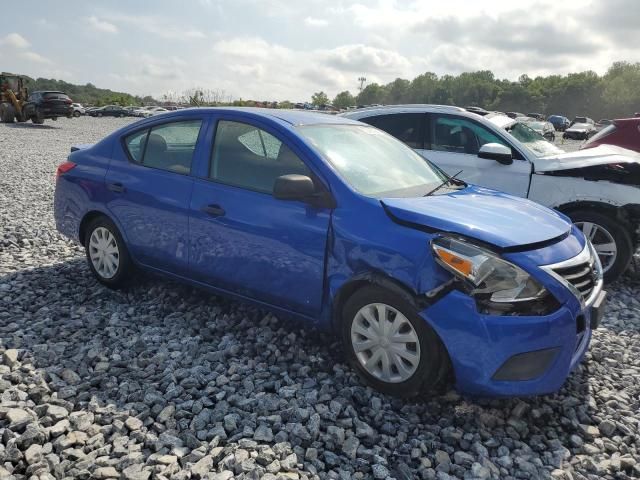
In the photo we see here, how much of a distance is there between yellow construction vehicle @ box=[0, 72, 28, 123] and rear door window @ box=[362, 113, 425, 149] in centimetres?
2786

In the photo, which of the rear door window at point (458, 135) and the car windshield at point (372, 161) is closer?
the car windshield at point (372, 161)

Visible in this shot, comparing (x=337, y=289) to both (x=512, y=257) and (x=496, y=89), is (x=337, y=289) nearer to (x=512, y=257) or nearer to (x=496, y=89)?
(x=512, y=257)

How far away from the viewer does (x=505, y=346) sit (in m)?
2.71

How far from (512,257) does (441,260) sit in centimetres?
37

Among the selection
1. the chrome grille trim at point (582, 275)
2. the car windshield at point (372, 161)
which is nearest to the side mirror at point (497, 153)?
the car windshield at point (372, 161)

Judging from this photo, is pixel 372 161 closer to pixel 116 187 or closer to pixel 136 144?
pixel 136 144

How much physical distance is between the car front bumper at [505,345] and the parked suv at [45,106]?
30.0m

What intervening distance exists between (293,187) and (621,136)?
21.5 feet

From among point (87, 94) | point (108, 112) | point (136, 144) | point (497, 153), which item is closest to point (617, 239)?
point (497, 153)

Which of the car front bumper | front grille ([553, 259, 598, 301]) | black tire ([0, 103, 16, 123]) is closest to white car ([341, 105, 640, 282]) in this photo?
front grille ([553, 259, 598, 301])

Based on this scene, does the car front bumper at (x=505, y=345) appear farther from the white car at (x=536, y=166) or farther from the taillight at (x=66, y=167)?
the taillight at (x=66, y=167)

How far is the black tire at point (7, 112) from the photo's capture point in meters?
28.2

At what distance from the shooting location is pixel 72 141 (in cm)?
2062

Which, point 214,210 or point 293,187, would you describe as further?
point 214,210
